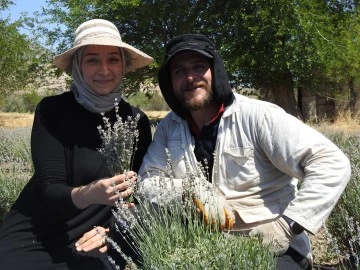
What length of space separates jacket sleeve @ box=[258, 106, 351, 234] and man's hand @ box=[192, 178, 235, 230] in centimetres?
29

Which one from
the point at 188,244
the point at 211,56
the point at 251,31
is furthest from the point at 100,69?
the point at 251,31

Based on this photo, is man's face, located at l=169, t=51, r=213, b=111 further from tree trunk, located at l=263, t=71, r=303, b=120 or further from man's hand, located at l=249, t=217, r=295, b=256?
tree trunk, located at l=263, t=71, r=303, b=120

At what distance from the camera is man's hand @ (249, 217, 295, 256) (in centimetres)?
273

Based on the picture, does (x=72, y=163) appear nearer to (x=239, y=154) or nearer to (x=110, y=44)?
(x=110, y=44)

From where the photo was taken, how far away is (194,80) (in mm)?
3053

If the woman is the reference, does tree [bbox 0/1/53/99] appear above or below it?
above

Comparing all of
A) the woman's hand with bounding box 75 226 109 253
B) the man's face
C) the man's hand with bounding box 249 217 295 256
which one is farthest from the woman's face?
the man's hand with bounding box 249 217 295 256

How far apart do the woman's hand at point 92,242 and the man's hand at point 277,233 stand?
843mm

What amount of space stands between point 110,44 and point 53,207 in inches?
37.1

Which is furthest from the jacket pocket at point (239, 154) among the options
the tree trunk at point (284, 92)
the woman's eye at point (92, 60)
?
the tree trunk at point (284, 92)

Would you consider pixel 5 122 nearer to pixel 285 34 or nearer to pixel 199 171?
pixel 285 34

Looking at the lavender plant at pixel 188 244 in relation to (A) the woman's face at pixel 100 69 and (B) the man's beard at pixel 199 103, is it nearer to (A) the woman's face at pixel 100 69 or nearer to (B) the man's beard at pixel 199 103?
(B) the man's beard at pixel 199 103

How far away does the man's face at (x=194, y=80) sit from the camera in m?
3.04

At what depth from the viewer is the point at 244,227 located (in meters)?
2.92
